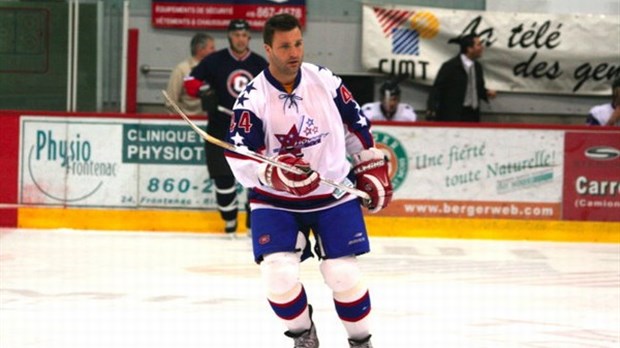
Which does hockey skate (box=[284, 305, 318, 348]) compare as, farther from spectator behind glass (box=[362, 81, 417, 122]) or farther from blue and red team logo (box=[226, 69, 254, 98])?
spectator behind glass (box=[362, 81, 417, 122])

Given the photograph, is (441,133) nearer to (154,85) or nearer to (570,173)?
(570,173)

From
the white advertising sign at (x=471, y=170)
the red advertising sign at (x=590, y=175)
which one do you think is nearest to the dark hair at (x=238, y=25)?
the white advertising sign at (x=471, y=170)

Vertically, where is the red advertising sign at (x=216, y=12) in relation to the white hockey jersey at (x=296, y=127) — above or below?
above

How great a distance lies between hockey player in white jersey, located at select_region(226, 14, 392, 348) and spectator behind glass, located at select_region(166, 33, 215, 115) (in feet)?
17.6

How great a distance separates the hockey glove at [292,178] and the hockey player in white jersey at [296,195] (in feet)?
0.32

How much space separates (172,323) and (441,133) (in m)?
4.59

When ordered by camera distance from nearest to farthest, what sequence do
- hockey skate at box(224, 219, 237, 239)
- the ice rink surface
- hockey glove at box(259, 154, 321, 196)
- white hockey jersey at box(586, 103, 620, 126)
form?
1. hockey glove at box(259, 154, 321, 196)
2. the ice rink surface
3. hockey skate at box(224, 219, 237, 239)
4. white hockey jersey at box(586, 103, 620, 126)

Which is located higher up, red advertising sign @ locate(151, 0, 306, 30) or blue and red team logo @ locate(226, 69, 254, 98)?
red advertising sign @ locate(151, 0, 306, 30)

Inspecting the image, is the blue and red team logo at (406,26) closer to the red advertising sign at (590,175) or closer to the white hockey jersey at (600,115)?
the white hockey jersey at (600,115)

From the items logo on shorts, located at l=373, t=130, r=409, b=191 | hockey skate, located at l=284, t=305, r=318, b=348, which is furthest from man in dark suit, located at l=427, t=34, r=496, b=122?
hockey skate, located at l=284, t=305, r=318, b=348

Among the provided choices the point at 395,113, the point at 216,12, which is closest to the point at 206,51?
the point at 216,12

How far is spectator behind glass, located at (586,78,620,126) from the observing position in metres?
10.6

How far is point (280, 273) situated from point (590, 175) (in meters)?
5.86

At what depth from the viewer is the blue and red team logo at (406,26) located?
11.5 meters
